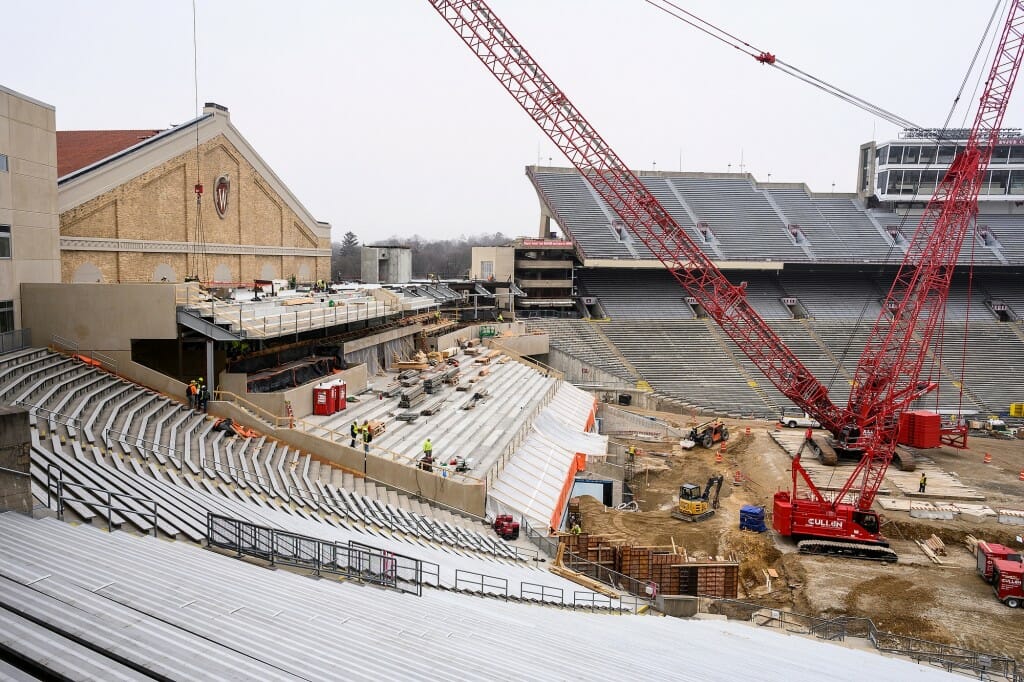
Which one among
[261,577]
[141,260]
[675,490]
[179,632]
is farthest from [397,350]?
[179,632]

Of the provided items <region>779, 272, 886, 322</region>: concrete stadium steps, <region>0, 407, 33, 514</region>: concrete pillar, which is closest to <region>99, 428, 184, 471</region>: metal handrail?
<region>0, 407, 33, 514</region>: concrete pillar

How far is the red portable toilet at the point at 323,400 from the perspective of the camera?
26016 millimetres

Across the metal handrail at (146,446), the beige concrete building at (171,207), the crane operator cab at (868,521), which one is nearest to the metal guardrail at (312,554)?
the metal handrail at (146,446)

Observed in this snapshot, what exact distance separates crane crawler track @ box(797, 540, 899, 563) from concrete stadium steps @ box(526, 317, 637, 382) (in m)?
25.4

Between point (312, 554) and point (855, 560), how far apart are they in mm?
20249

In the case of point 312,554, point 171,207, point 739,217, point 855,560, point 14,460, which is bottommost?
point 855,560

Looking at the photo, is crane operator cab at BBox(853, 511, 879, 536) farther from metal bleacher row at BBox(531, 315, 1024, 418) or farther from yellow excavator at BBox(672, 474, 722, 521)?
metal bleacher row at BBox(531, 315, 1024, 418)

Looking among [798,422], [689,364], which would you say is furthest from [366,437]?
[689,364]

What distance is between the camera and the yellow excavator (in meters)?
28.0

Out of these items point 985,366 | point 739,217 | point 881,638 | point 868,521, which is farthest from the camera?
point 739,217

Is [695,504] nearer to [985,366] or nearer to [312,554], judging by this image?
[312,554]

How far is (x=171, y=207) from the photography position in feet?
109

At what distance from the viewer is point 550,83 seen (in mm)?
40062

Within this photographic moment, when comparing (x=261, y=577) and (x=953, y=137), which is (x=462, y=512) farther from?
(x=953, y=137)
